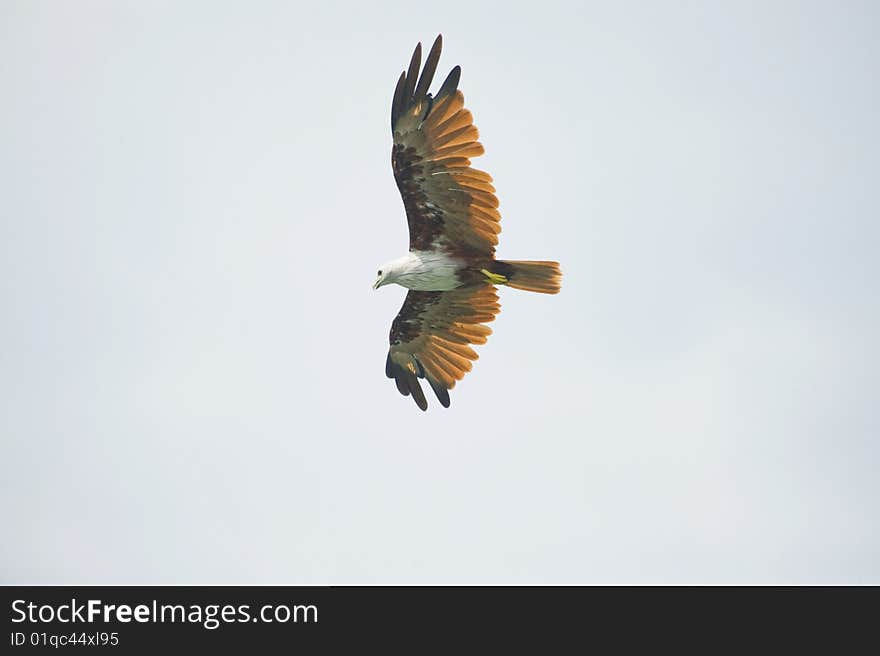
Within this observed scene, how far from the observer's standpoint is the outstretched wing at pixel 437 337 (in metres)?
14.6

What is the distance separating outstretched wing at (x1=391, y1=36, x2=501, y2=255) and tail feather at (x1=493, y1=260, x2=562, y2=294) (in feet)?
0.91

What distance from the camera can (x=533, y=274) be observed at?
44.0 feet

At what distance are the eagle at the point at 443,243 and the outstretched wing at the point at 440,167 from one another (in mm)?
11

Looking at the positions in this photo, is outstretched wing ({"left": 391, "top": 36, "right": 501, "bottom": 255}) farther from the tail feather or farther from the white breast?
the tail feather

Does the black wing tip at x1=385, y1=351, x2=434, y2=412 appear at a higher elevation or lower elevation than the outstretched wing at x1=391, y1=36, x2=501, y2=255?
lower

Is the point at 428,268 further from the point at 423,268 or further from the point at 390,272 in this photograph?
the point at 390,272

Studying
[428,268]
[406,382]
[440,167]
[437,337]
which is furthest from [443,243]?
[406,382]

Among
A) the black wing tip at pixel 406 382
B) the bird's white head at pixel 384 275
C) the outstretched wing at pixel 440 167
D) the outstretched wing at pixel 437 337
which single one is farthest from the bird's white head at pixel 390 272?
the black wing tip at pixel 406 382

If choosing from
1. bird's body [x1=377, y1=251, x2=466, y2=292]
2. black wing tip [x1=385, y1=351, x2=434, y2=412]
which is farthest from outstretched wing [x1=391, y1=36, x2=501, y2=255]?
black wing tip [x1=385, y1=351, x2=434, y2=412]

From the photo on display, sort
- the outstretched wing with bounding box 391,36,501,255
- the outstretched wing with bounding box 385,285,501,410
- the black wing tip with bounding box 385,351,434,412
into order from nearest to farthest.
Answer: the outstretched wing with bounding box 391,36,501,255, the outstretched wing with bounding box 385,285,501,410, the black wing tip with bounding box 385,351,434,412

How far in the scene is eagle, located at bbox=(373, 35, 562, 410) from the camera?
12.9 meters

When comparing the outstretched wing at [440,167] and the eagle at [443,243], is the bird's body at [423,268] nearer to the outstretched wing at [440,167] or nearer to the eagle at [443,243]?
the eagle at [443,243]

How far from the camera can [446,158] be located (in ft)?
42.9
